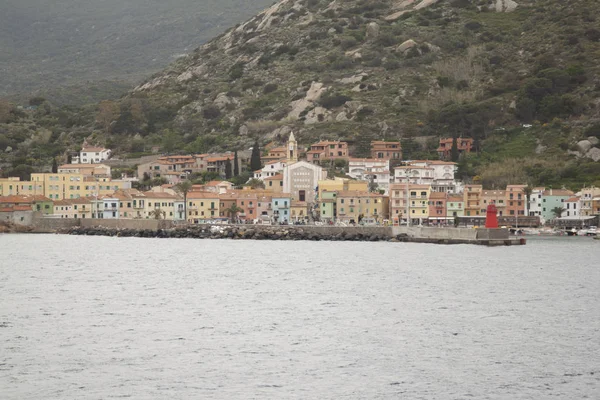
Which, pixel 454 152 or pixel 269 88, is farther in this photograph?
pixel 269 88

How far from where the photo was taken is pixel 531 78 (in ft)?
393

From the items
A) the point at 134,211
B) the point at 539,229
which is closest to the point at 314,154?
the point at 134,211

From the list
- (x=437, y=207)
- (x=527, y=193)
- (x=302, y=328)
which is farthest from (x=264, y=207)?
(x=302, y=328)

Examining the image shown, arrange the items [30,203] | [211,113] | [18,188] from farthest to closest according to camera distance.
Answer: [211,113] → [18,188] → [30,203]

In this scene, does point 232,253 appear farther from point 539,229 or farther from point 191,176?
point 191,176

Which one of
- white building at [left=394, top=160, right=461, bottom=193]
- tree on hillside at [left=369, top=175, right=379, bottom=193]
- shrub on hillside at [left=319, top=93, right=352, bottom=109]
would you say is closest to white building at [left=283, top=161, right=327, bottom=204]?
tree on hillside at [left=369, top=175, right=379, bottom=193]

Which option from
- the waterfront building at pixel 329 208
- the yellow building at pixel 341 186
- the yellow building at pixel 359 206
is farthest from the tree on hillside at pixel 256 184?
the yellow building at pixel 359 206

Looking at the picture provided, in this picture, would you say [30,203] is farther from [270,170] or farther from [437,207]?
[437,207]

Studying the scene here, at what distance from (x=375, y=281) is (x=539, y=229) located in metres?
45.4

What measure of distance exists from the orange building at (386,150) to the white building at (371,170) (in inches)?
172

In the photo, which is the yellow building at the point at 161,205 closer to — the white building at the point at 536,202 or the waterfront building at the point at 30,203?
the waterfront building at the point at 30,203

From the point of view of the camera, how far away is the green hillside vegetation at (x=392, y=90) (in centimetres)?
10994

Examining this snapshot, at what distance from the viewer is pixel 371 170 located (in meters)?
Answer: 105

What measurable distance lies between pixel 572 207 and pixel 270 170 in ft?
105
